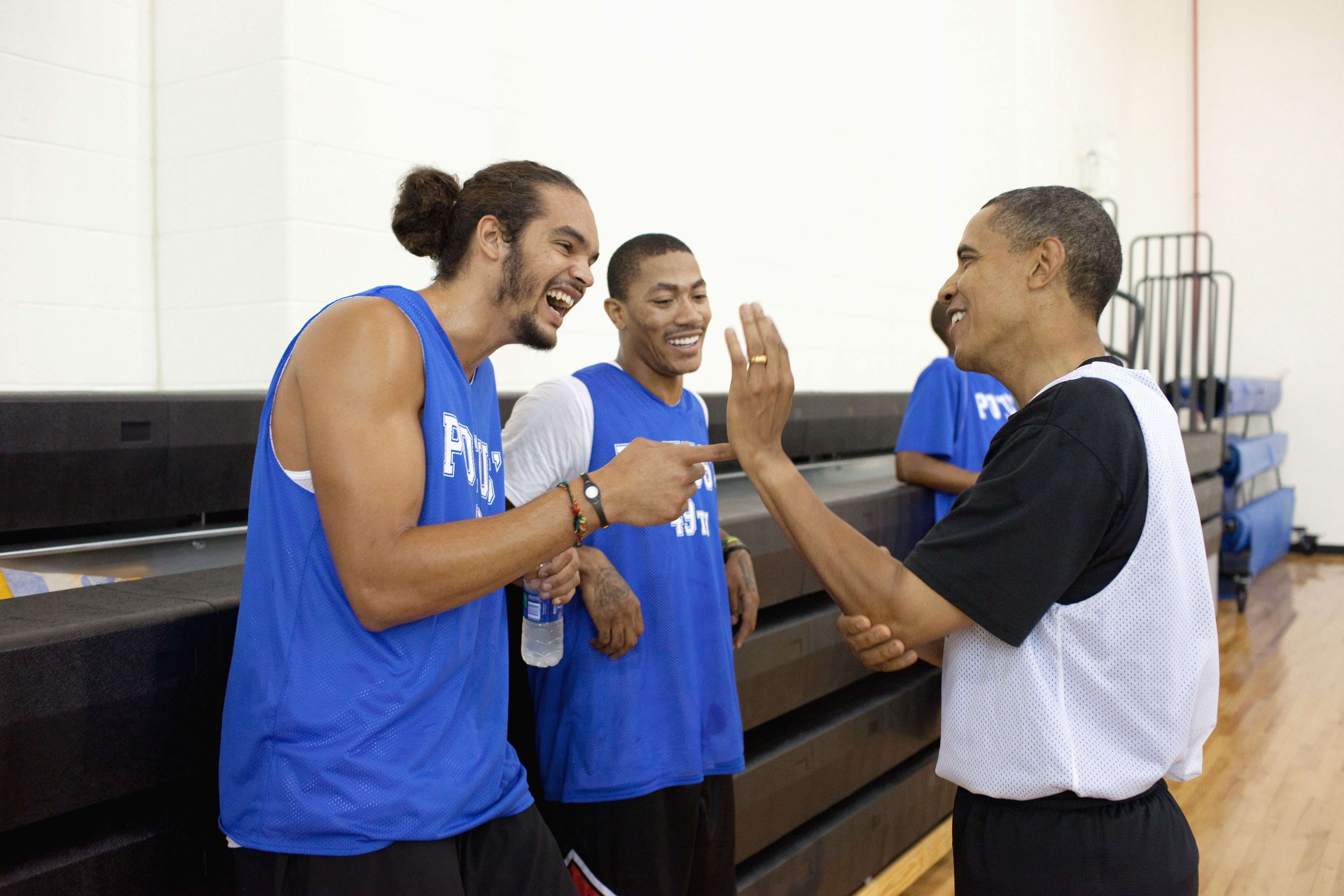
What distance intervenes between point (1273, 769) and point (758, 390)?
127 inches

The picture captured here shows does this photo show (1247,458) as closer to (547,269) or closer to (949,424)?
(949,424)

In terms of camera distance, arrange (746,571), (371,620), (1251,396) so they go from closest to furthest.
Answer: (371,620) < (746,571) < (1251,396)

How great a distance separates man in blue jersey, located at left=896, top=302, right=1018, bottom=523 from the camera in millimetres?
2705

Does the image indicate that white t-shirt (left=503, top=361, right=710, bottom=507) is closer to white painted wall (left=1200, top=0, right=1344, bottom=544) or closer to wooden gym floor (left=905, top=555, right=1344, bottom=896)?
wooden gym floor (left=905, top=555, right=1344, bottom=896)

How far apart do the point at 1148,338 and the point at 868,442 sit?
121 inches

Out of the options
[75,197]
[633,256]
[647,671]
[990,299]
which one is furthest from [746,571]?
[75,197]

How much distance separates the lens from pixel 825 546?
4.17 feet

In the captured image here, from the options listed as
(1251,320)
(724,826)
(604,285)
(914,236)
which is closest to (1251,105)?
(1251,320)

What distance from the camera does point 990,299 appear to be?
1.38 meters

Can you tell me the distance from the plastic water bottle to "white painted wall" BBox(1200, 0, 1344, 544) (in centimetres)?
829

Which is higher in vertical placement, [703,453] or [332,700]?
[703,453]

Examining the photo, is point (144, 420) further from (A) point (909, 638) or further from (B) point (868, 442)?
(B) point (868, 442)

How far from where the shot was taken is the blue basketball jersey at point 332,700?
1.09 m

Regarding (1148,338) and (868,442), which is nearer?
(868,442)
